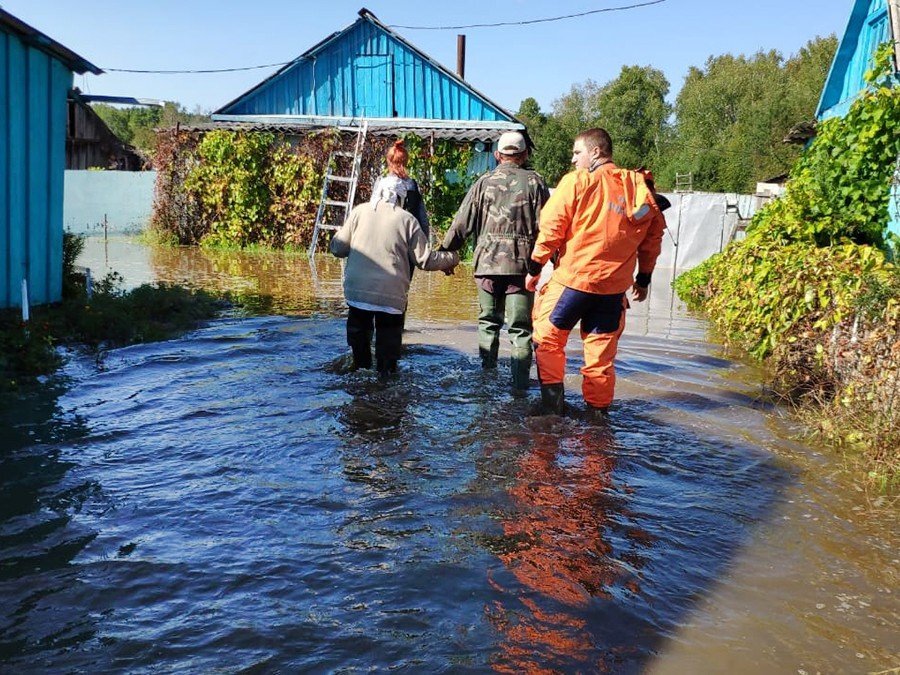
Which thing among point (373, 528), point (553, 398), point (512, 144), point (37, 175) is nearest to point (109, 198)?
point (37, 175)

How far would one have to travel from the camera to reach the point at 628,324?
1027 cm

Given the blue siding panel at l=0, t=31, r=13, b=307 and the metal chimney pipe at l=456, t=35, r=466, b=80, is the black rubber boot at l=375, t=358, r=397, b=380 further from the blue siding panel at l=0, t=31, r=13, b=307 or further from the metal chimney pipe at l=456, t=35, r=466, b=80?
the metal chimney pipe at l=456, t=35, r=466, b=80

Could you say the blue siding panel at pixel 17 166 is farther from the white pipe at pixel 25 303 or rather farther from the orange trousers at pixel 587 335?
the orange trousers at pixel 587 335

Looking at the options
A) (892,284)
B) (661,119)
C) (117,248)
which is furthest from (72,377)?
(661,119)

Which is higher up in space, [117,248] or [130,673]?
[117,248]

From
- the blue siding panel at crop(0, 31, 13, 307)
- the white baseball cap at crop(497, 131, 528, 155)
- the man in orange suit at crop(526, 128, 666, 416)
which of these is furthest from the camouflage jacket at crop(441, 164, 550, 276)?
the blue siding panel at crop(0, 31, 13, 307)

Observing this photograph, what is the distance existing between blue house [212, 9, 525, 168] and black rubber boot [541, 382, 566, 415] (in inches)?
658

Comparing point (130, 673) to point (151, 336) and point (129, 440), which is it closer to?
point (129, 440)

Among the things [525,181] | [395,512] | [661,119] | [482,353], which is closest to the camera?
[395,512]

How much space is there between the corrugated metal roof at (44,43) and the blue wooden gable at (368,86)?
1375 cm

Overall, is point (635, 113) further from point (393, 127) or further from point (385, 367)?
point (385, 367)

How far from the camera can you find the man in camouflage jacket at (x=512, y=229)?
239 inches

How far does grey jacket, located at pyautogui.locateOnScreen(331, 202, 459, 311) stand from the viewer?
5.95 metres

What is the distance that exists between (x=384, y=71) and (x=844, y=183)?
1583 centimetres
